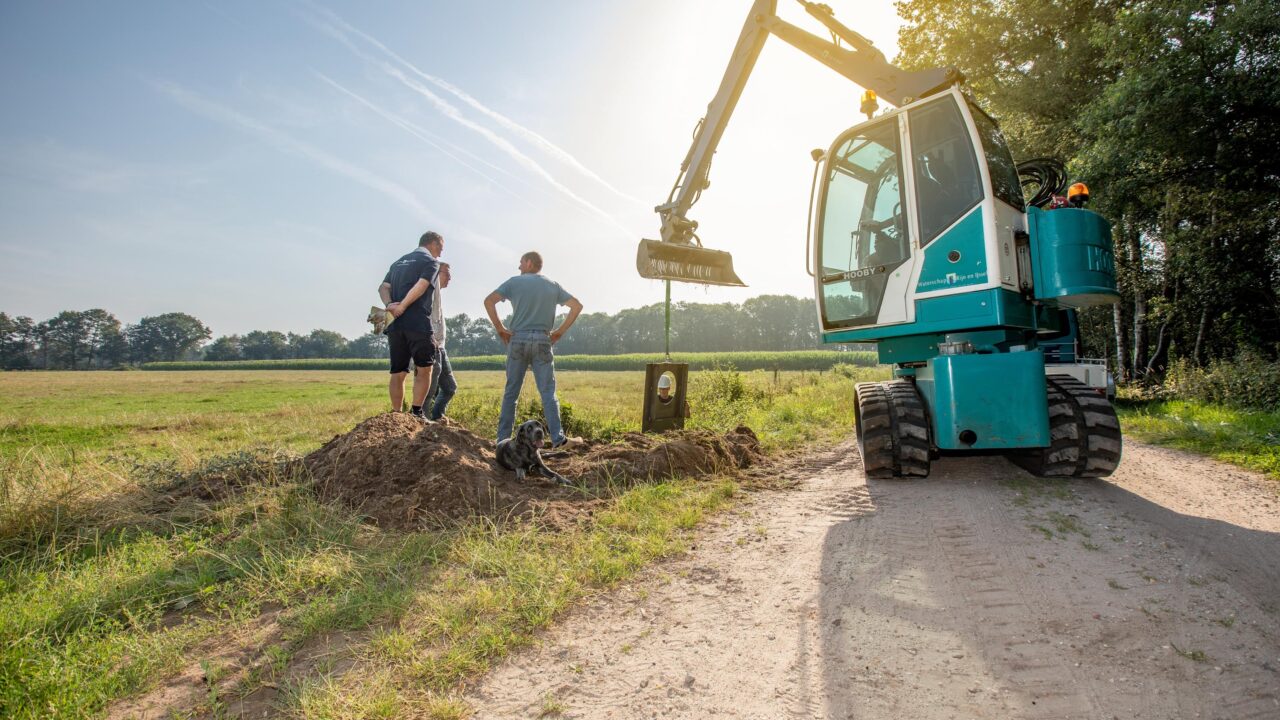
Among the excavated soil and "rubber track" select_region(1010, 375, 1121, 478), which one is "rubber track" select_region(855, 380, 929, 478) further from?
the excavated soil

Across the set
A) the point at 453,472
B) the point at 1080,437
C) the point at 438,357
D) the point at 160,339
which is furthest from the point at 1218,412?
the point at 160,339

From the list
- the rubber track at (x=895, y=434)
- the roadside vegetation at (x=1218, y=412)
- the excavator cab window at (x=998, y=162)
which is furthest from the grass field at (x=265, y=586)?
the excavator cab window at (x=998, y=162)

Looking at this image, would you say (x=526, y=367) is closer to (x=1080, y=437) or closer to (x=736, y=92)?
(x=736, y=92)

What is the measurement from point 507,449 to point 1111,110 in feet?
→ 36.6

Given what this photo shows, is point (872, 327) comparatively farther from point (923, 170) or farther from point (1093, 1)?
point (1093, 1)

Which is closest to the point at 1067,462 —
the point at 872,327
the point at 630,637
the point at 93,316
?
the point at 872,327

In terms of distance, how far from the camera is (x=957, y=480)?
16.4ft

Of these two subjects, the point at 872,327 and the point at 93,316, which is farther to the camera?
the point at 93,316

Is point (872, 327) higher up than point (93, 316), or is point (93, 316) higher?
point (93, 316)

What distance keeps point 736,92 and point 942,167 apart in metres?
3.41

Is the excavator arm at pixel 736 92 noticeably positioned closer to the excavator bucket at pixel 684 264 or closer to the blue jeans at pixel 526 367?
the excavator bucket at pixel 684 264

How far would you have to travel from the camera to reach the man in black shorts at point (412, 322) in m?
5.85

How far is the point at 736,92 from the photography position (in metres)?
7.36

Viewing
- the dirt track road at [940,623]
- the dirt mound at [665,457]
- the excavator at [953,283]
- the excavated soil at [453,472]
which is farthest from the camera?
the dirt mound at [665,457]
